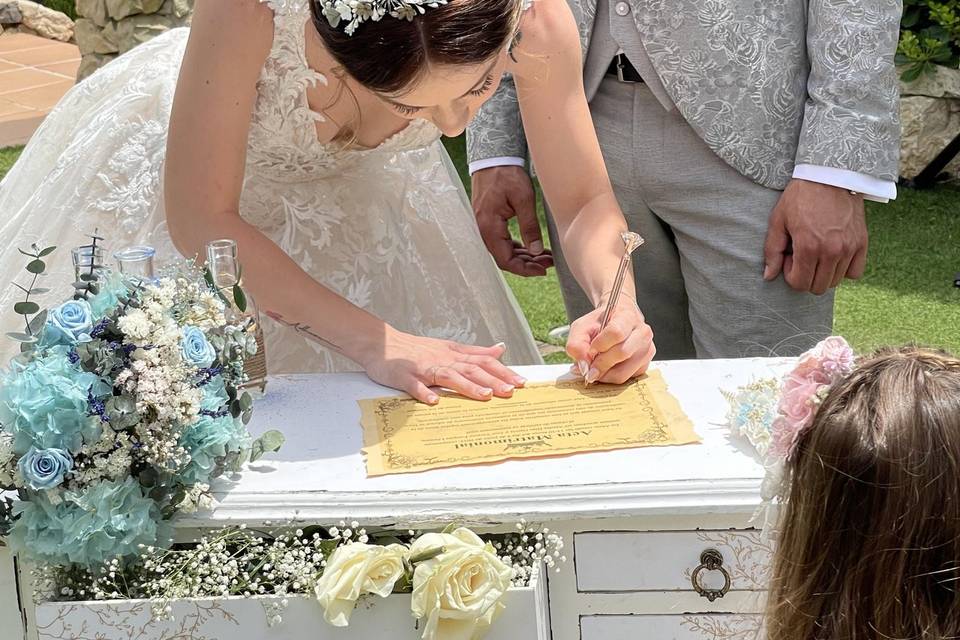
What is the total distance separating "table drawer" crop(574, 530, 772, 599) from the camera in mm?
1464

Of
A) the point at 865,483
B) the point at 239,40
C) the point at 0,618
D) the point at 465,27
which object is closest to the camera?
the point at 865,483

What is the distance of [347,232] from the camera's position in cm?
226

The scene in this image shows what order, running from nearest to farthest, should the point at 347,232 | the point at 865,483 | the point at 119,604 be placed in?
the point at 865,483 → the point at 119,604 → the point at 347,232

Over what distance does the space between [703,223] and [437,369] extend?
0.79 m

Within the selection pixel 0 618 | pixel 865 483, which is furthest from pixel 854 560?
pixel 0 618

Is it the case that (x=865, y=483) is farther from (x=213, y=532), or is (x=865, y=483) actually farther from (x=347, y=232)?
(x=347, y=232)

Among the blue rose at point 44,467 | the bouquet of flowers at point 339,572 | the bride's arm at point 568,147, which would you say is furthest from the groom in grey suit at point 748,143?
the blue rose at point 44,467

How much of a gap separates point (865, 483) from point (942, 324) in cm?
306

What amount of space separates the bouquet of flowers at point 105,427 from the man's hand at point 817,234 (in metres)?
1.20

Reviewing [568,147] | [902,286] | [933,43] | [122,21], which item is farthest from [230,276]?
[122,21]

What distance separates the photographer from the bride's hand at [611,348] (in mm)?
1756

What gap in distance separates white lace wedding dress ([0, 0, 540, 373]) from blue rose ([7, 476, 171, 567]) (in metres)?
0.82

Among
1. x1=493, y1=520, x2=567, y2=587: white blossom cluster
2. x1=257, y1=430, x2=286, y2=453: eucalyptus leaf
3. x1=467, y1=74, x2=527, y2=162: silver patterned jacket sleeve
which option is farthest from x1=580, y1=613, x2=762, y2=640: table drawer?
x1=467, y1=74, x2=527, y2=162: silver patterned jacket sleeve

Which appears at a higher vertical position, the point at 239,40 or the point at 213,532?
the point at 239,40
